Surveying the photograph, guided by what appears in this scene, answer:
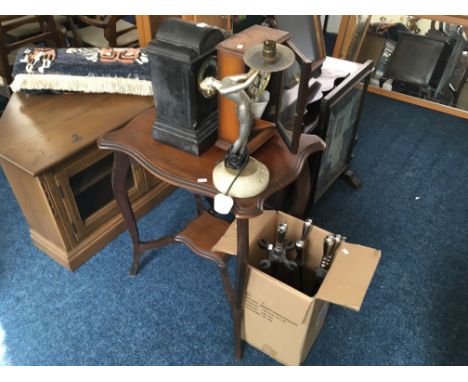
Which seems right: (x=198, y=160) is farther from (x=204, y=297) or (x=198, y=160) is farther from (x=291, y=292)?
(x=204, y=297)

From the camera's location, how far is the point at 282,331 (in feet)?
3.76

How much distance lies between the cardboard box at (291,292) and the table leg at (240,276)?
3cm

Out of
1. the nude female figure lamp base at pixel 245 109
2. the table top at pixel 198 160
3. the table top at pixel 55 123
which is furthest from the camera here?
the table top at pixel 55 123

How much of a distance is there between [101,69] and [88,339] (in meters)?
0.98

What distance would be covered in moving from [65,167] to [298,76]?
0.84 meters

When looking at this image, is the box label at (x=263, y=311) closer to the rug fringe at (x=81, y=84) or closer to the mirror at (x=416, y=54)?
the rug fringe at (x=81, y=84)

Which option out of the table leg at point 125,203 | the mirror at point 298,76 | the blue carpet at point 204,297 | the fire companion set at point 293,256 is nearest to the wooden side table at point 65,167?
the blue carpet at point 204,297

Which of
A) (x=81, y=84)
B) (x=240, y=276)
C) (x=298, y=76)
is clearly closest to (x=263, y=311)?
(x=240, y=276)

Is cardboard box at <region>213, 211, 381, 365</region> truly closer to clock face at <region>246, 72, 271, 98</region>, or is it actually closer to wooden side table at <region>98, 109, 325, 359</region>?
wooden side table at <region>98, 109, 325, 359</region>

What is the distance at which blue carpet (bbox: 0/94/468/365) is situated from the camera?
1315mm

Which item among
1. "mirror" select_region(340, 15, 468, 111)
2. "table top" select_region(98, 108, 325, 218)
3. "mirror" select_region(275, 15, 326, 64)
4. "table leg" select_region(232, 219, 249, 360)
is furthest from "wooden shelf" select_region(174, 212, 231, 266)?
"mirror" select_region(340, 15, 468, 111)

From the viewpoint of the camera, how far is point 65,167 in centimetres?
133

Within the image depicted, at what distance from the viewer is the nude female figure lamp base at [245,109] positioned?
2.53 ft
